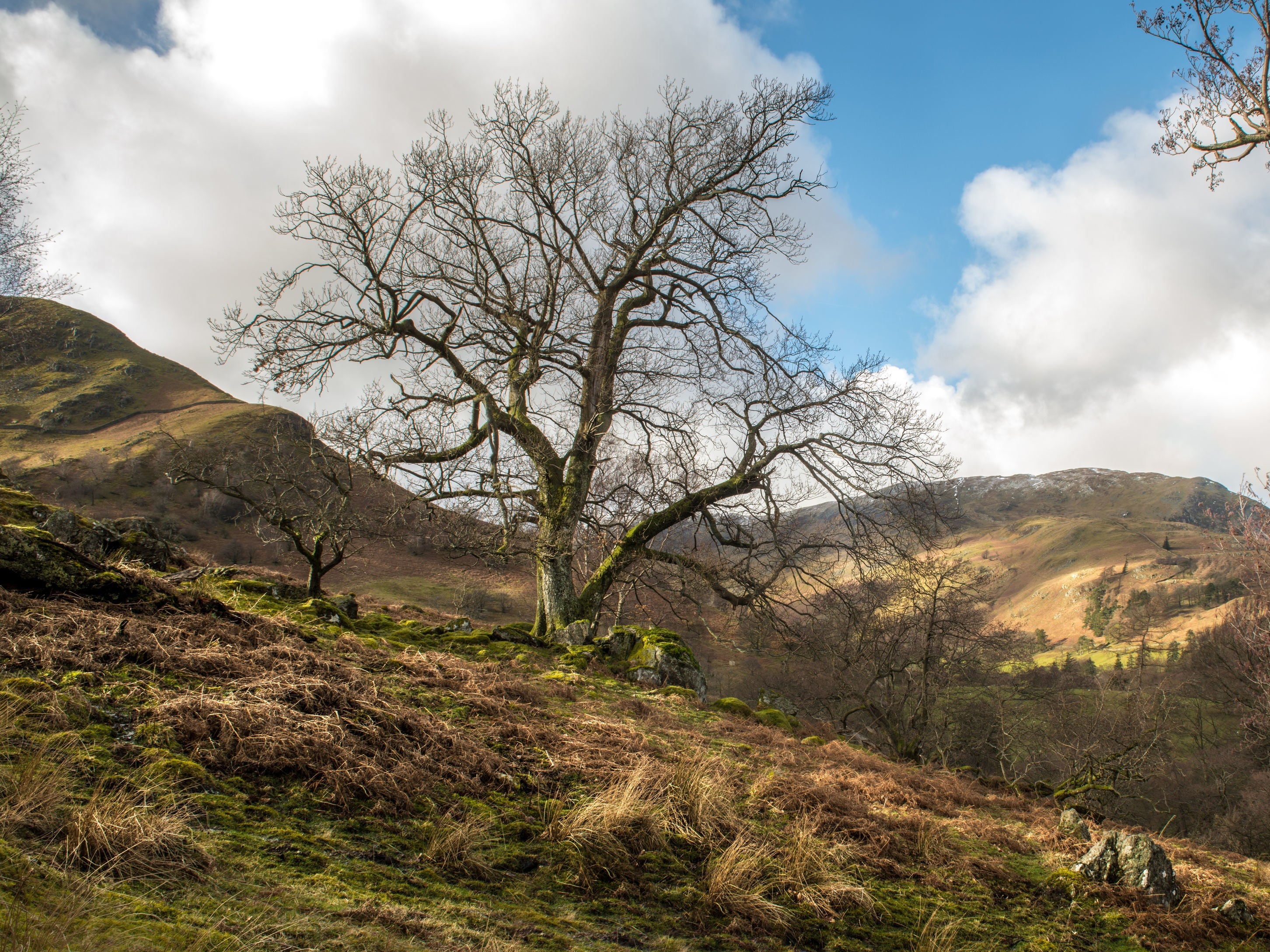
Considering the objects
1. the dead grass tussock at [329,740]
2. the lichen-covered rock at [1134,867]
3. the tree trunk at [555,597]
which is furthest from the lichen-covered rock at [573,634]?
the lichen-covered rock at [1134,867]

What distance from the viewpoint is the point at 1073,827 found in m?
7.36

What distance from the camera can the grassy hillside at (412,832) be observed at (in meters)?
2.53

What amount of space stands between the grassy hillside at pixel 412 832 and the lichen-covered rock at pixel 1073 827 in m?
0.33

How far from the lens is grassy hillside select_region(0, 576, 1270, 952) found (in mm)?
2533

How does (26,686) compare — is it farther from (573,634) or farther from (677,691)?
(573,634)

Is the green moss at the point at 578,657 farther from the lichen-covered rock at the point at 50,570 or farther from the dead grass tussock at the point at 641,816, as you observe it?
the lichen-covered rock at the point at 50,570

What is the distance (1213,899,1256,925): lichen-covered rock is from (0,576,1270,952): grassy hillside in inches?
4.4

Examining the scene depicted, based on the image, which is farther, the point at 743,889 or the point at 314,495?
the point at 314,495

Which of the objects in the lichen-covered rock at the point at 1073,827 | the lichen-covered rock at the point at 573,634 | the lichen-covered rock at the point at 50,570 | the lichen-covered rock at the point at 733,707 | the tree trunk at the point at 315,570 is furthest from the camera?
the tree trunk at the point at 315,570

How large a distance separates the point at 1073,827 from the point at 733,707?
19.1ft

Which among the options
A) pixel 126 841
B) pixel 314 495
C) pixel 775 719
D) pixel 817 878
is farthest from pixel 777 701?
pixel 126 841

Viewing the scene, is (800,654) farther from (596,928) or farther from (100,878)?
(100,878)

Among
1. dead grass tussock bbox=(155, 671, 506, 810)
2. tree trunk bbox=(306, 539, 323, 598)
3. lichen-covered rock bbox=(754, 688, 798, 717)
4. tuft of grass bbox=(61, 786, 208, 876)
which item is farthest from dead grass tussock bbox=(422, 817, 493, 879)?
lichen-covered rock bbox=(754, 688, 798, 717)

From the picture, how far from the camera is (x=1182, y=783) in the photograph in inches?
1332
